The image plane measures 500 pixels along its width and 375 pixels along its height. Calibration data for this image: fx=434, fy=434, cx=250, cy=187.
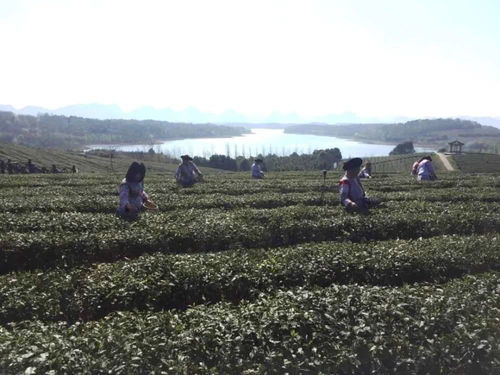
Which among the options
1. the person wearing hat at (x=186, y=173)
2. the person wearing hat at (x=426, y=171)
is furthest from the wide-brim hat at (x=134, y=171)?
the person wearing hat at (x=426, y=171)

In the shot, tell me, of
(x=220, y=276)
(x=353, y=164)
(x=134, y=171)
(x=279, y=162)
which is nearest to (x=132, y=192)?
(x=134, y=171)

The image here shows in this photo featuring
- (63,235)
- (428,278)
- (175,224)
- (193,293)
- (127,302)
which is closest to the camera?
(127,302)

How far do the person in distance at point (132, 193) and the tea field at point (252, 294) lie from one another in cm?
64

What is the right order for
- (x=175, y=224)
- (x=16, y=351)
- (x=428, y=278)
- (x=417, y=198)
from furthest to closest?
1. (x=417, y=198)
2. (x=175, y=224)
3. (x=428, y=278)
4. (x=16, y=351)

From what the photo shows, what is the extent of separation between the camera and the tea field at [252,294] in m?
4.81

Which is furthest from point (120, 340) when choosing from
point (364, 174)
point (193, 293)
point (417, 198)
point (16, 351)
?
point (364, 174)

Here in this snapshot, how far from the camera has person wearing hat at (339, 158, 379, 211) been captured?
520 inches

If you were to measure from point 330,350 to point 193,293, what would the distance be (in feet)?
10.6

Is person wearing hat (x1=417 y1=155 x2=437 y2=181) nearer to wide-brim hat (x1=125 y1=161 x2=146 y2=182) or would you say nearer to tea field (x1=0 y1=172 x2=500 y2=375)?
tea field (x1=0 y1=172 x2=500 y2=375)

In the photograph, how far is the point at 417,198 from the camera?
58.6 feet

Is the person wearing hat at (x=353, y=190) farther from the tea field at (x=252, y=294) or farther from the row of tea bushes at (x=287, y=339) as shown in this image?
the row of tea bushes at (x=287, y=339)

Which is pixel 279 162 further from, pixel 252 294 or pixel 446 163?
pixel 252 294

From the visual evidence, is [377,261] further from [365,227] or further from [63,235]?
[63,235]

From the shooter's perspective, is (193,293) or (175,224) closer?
(193,293)
